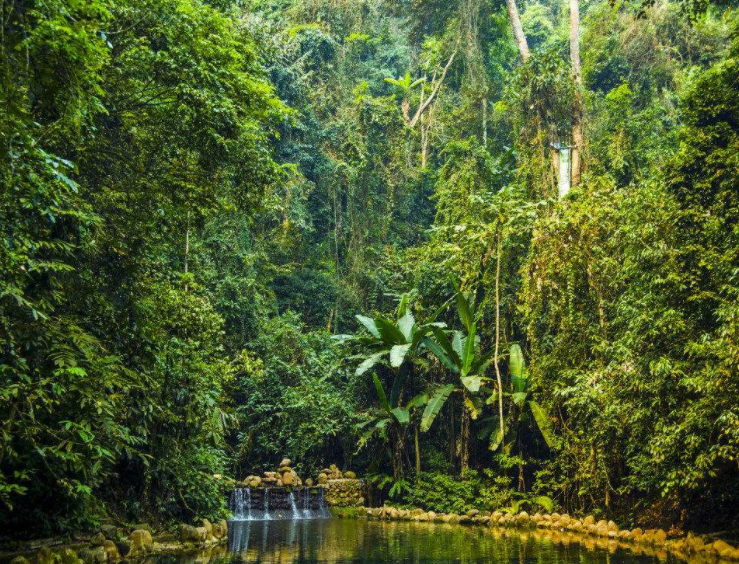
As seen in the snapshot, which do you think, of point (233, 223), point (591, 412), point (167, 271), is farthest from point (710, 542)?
point (233, 223)

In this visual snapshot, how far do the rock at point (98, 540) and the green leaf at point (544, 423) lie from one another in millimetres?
7703

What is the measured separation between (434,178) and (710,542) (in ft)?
56.9

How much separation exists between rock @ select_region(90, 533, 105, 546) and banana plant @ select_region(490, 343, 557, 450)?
7.61m

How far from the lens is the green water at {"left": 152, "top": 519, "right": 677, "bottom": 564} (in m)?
8.92

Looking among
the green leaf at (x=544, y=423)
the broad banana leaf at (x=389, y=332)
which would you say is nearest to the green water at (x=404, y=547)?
the green leaf at (x=544, y=423)

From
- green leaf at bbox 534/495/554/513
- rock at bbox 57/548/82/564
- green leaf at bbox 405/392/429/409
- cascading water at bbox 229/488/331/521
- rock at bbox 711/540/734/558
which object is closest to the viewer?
rock at bbox 57/548/82/564

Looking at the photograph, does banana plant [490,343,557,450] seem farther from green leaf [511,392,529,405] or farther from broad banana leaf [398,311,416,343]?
broad banana leaf [398,311,416,343]

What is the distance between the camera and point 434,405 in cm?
1485

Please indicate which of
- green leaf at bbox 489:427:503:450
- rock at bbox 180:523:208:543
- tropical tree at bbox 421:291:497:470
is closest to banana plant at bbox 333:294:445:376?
tropical tree at bbox 421:291:497:470

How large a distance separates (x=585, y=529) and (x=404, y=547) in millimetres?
3419

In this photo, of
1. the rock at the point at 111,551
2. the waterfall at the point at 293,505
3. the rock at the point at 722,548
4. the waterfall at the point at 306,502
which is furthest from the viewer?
the waterfall at the point at 306,502

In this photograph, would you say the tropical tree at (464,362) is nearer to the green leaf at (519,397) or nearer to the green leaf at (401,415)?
the green leaf at (519,397)

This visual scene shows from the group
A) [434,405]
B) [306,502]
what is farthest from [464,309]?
[306,502]

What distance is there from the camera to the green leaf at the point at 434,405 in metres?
14.7
